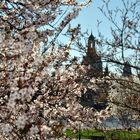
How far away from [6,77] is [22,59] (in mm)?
348

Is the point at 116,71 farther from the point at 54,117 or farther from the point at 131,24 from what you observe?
the point at 54,117

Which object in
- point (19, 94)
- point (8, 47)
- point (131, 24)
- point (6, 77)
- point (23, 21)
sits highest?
point (131, 24)

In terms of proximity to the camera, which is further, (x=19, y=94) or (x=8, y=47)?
(x=8, y=47)

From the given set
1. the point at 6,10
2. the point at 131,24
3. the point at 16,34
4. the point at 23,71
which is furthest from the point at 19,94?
the point at 131,24

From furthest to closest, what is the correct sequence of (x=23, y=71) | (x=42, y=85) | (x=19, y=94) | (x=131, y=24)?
(x=42, y=85) → (x=131, y=24) → (x=23, y=71) → (x=19, y=94)

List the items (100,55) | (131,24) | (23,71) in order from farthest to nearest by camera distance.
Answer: (131,24), (100,55), (23,71)

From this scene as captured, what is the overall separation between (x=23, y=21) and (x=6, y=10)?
34 centimetres

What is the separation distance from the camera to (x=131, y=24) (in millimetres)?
7402

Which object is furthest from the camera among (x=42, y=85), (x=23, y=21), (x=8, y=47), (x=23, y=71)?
(x=42, y=85)

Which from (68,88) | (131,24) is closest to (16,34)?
(131,24)

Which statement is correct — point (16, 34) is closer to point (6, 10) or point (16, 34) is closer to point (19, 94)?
point (6, 10)

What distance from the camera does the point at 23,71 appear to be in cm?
487

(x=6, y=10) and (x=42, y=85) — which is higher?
(x=6, y=10)

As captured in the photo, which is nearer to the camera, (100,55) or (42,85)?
(100,55)
